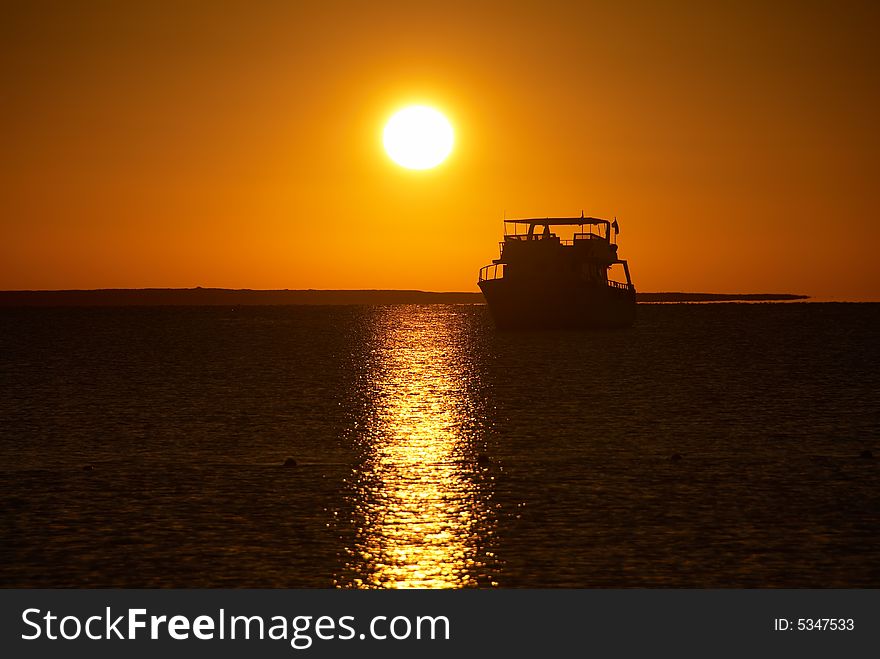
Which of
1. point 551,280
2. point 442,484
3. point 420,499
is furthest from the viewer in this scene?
point 551,280

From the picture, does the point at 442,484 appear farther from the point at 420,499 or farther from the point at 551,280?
the point at 551,280

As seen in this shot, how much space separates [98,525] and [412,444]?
13.2m

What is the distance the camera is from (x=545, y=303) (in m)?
102

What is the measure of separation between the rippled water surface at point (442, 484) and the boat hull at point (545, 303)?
45286mm

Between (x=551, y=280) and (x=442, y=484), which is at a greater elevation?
(x=551, y=280)

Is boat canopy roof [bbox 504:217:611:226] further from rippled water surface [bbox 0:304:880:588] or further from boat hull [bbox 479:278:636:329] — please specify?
rippled water surface [bbox 0:304:880:588]

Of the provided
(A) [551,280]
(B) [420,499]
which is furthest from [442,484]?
(A) [551,280]

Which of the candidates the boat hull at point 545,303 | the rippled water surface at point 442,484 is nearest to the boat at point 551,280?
the boat hull at point 545,303

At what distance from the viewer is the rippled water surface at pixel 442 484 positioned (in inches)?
665

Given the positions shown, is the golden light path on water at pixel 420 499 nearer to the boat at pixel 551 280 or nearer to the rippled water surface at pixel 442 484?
the rippled water surface at pixel 442 484

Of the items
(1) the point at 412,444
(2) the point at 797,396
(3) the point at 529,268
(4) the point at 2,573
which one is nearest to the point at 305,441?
(1) the point at 412,444

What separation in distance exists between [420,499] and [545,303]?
80226 millimetres

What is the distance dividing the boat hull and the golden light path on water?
2107 inches

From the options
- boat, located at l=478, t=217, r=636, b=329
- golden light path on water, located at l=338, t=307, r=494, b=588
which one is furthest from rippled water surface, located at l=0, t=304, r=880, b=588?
boat, located at l=478, t=217, r=636, b=329
